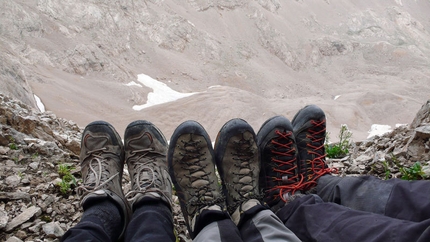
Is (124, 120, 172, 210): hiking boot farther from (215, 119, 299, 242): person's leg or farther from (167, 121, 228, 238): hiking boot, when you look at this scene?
(215, 119, 299, 242): person's leg

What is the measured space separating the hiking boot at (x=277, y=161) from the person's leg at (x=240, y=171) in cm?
10

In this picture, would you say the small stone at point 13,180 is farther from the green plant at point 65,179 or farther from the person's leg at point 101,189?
the person's leg at point 101,189

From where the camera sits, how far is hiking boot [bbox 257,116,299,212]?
2.34m

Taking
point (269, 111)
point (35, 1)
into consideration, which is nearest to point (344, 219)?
point (269, 111)

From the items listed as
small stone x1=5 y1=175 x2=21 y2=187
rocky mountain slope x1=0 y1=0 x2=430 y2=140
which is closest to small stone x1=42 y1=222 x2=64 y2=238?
small stone x1=5 y1=175 x2=21 y2=187

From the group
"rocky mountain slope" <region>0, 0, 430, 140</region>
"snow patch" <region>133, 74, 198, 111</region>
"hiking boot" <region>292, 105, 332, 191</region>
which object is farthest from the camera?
"snow patch" <region>133, 74, 198, 111</region>

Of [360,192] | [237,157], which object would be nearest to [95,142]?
[237,157]

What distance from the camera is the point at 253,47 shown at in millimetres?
41344

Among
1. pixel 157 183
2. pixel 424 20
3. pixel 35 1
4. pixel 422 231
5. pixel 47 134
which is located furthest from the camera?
pixel 424 20

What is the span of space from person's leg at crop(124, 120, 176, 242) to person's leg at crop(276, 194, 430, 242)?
0.70 m

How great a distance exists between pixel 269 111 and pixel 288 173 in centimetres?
2406

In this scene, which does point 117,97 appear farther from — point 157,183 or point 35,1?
point 157,183

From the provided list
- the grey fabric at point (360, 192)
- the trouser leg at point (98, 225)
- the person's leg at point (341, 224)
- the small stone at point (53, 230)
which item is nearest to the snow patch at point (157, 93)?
the small stone at point (53, 230)

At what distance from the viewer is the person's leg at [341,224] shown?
1322mm
